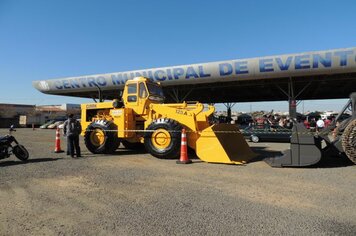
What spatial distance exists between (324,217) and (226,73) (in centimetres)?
1852

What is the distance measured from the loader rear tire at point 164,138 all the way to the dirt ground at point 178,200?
1217 millimetres

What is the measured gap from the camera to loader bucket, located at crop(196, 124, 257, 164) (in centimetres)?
898

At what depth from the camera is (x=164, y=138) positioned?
1002cm

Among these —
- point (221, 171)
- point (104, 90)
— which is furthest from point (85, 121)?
point (104, 90)

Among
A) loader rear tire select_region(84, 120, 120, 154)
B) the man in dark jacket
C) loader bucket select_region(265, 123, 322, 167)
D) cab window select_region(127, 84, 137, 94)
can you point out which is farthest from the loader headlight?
loader bucket select_region(265, 123, 322, 167)

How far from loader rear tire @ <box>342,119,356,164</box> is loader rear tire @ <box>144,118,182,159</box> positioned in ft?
14.9

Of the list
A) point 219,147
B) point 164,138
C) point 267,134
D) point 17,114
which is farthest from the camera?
point 17,114

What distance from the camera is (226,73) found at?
22.3 meters

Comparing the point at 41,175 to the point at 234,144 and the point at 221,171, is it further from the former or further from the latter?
the point at 234,144

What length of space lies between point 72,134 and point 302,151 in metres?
7.31

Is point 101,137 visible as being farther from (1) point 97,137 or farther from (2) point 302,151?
(2) point 302,151

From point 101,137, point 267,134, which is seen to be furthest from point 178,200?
A: point 267,134

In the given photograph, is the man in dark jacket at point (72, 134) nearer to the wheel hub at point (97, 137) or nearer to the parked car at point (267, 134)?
the wheel hub at point (97, 137)

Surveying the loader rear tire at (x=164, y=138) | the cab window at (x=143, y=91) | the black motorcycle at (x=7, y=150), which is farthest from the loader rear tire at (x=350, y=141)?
the black motorcycle at (x=7, y=150)
